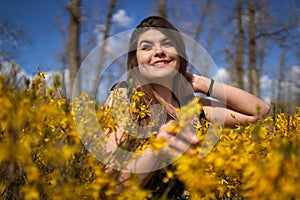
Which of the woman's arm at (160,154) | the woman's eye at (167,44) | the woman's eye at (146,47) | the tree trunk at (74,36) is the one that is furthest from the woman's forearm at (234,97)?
the tree trunk at (74,36)

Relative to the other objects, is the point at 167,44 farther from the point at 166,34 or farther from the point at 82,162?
the point at 82,162

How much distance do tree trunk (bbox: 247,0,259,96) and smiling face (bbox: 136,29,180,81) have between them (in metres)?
6.75

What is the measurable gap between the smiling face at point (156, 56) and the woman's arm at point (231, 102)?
32cm

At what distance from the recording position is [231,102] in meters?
2.56

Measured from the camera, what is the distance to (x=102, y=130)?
147 cm

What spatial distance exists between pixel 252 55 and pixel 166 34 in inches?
275

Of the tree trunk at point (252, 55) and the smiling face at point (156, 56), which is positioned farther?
the tree trunk at point (252, 55)

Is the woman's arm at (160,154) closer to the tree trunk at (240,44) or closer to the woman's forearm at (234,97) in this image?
the woman's forearm at (234,97)

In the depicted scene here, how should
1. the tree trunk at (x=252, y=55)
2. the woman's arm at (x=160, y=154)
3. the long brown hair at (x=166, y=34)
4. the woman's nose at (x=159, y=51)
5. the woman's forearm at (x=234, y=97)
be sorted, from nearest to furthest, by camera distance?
the woman's arm at (x=160, y=154)
the woman's nose at (x=159, y=51)
the long brown hair at (x=166, y=34)
the woman's forearm at (x=234, y=97)
the tree trunk at (x=252, y=55)

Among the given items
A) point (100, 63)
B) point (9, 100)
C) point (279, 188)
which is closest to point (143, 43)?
point (9, 100)

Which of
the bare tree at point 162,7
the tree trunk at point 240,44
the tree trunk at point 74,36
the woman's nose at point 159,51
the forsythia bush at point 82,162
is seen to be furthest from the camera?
the tree trunk at point 240,44

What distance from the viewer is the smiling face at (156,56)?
230 cm

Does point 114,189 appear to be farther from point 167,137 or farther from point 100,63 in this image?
point 100,63

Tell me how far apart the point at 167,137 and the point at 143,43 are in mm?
1251
